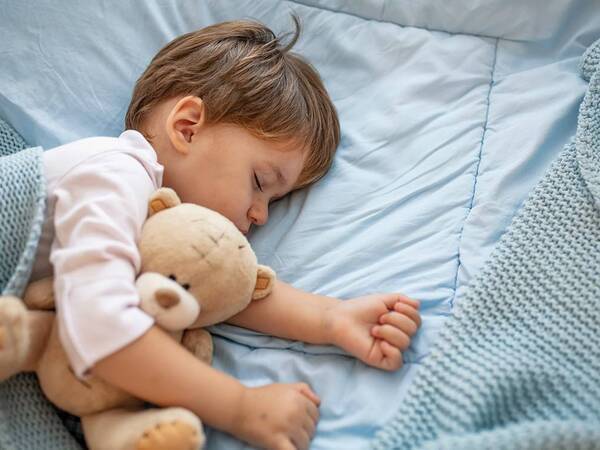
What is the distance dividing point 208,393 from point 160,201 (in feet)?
0.91

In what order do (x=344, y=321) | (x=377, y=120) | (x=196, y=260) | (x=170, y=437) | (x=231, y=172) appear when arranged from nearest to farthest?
(x=170, y=437)
(x=196, y=260)
(x=344, y=321)
(x=231, y=172)
(x=377, y=120)

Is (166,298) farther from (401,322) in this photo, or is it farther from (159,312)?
(401,322)

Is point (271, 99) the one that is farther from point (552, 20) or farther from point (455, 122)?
point (552, 20)

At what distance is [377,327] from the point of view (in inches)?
40.3

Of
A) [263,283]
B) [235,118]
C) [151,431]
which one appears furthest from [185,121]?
[151,431]

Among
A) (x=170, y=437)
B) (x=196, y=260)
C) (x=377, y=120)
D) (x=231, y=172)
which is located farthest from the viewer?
(x=377, y=120)

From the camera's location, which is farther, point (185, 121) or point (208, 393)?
point (185, 121)

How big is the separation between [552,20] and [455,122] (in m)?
0.29

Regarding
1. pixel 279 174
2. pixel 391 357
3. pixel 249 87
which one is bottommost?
pixel 391 357

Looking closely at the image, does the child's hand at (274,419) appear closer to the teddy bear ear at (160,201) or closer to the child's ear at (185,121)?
the teddy bear ear at (160,201)

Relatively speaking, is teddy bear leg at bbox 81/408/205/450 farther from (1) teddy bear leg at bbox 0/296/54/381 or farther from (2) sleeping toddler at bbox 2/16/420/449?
(1) teddy bear leg at bbox 0/296/54/381

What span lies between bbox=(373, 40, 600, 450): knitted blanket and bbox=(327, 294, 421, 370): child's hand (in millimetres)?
51

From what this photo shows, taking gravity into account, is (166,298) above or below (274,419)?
above

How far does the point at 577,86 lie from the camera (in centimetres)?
127
